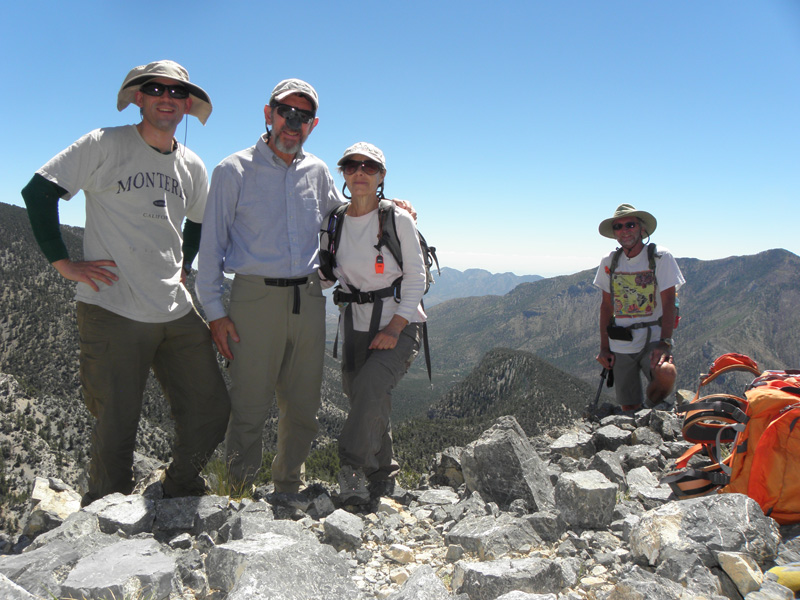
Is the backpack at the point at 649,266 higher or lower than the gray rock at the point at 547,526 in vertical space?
higher

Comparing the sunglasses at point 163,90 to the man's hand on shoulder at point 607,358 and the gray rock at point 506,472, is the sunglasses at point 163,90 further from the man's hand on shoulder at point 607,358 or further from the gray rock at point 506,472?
the man's hand on shoulder at point 607,358

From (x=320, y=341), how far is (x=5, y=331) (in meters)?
71.7

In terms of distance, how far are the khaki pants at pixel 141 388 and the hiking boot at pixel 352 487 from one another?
1399 mm

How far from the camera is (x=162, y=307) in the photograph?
4875mm

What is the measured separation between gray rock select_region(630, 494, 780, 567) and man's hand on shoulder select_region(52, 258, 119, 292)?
16.1 feet

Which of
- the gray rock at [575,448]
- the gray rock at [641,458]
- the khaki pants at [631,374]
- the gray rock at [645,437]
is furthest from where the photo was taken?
the khaki pants at [631,374]

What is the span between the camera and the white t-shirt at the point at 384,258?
5.23 metres

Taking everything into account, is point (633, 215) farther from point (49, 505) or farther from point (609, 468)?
point (49, 505)

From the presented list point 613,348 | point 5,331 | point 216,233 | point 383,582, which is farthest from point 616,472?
point 5,331

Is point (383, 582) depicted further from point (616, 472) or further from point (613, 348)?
point (613, 348)

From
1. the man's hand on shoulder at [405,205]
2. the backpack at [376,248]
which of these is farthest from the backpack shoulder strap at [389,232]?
the man's hand on shoulder at [405,205]

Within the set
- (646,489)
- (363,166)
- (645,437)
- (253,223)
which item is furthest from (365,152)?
(645,437)

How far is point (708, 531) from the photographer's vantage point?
11.4 feet

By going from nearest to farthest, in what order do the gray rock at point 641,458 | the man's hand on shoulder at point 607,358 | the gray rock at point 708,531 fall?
1. the gray rock at point 708,531
2. the gray rock at point 641,458
3. the man's hand on shoulder at point 607,358
